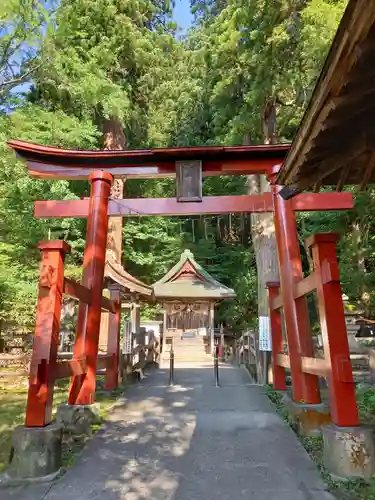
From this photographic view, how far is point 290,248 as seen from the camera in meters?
5.45

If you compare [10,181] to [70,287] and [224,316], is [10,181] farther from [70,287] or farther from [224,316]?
[224,316]

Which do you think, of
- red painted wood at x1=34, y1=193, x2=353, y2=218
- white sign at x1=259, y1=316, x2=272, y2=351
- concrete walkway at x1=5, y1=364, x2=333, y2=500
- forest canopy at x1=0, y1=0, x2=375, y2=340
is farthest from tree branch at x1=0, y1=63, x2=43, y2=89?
white sign at x1=259, y1=316, x2=272, y2=351

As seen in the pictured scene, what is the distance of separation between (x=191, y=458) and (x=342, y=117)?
3365 mm

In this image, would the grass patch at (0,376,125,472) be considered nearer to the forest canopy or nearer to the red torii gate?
the red torii gate

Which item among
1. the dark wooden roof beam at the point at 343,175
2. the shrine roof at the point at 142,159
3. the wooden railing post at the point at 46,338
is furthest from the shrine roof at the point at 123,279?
→ the dark wooden roof beam at the point at 343,175

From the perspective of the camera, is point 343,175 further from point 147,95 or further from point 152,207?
point 147,95

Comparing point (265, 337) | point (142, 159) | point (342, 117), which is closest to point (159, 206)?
point (142, 159)

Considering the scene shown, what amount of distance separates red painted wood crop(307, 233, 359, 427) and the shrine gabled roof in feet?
42.9

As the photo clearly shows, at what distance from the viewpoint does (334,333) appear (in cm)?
362

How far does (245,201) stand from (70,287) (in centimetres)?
301

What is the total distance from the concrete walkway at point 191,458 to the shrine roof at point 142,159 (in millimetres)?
3582

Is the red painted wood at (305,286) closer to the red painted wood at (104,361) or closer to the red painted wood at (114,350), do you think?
the red painted wood at (104,361)

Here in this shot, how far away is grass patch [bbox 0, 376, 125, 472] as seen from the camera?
4.10 meters

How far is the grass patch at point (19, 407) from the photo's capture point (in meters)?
4.10
